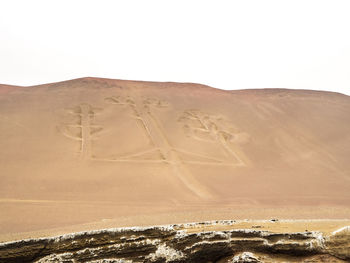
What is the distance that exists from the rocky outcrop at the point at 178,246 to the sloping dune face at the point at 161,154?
5.77m

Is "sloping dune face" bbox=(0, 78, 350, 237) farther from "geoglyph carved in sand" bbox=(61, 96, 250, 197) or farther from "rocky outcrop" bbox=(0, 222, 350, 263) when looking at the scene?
"rocky outcrop" bbox=(0, 222, 350, 263)

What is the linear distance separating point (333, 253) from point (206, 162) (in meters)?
14.6

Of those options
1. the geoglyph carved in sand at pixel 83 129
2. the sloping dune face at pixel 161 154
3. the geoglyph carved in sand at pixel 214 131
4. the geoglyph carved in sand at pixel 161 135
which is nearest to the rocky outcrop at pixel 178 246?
the sloping dune face at pixel 161 154

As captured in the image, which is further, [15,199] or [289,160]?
[289,160]

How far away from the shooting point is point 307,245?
3.48 meters

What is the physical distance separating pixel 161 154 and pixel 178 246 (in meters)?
14.6

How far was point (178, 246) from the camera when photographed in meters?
3.73

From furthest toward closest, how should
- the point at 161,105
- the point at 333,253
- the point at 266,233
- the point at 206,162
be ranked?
the point at 161,105 < the point at 206,162 < the point at 266,233 < the point at 333,253

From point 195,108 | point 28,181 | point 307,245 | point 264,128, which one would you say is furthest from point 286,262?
point 195,108

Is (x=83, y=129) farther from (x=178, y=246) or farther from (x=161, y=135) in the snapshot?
(x=178, y=246)

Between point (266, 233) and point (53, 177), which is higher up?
point (53, 177)

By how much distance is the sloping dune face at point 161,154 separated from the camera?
38.9ft

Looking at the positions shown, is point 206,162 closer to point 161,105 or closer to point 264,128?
point 264,128

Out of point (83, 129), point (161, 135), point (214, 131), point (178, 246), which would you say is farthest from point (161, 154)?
point (178, 246)
